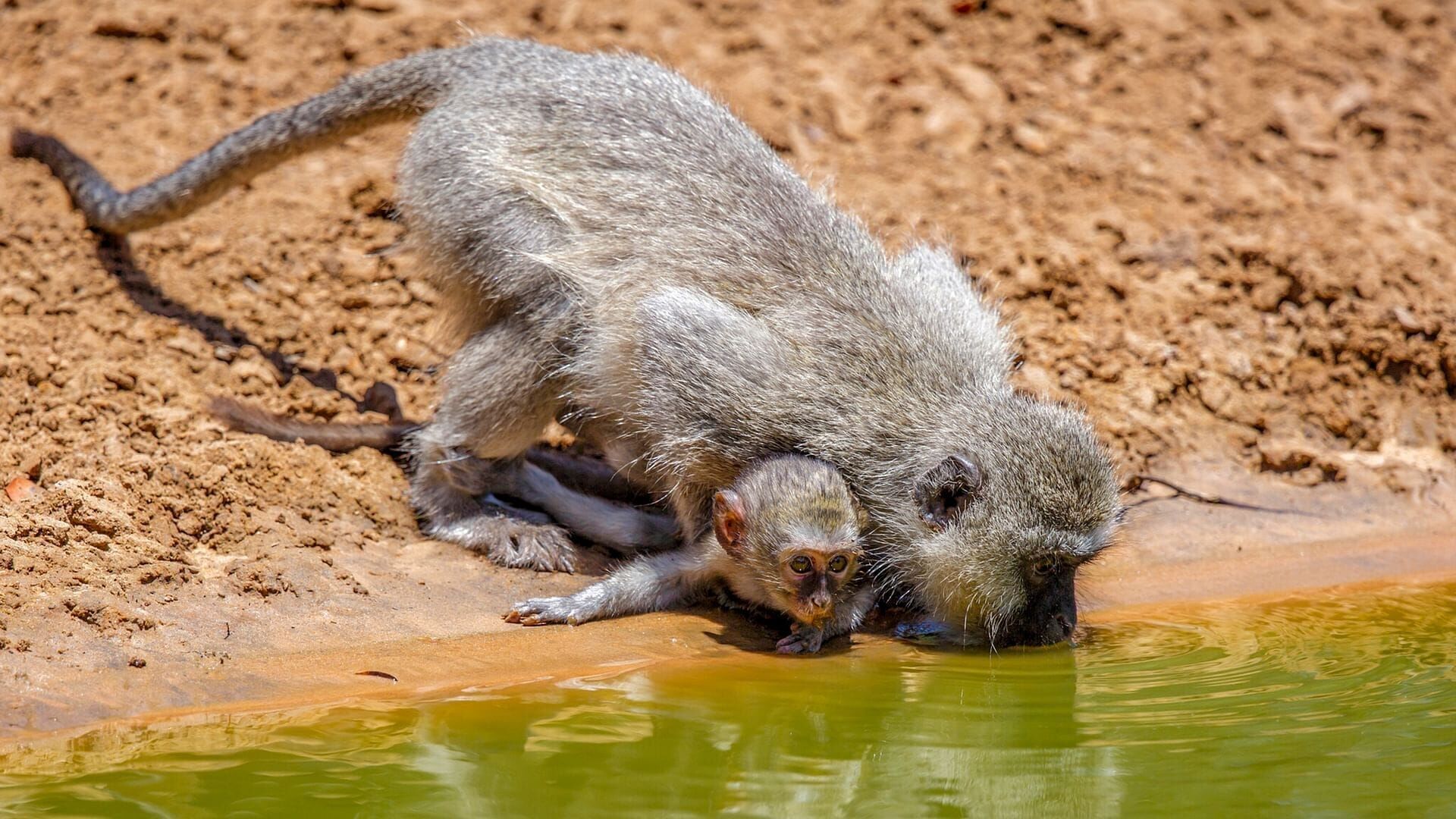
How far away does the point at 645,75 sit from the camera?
751 centimetres

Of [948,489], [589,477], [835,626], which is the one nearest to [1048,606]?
[948,489]

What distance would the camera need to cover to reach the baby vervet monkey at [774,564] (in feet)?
20.4

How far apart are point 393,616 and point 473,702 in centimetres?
100

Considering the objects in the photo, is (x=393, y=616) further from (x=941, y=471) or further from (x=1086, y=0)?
(x=1086, y=0)

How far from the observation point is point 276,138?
8008 millimetres

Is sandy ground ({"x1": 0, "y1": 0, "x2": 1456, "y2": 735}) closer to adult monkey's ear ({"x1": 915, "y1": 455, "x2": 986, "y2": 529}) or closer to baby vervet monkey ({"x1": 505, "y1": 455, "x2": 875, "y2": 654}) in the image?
baby vervet monkey ({"x1": 505, "y1": 455, "x2": 875, "y2": 654})

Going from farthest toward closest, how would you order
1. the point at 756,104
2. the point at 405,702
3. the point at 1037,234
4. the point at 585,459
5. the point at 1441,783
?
1. the point at 756,104
2. the point at 1037,234
3. the point at 585,459
4. the point at 405,702
5. the point at 1441,783

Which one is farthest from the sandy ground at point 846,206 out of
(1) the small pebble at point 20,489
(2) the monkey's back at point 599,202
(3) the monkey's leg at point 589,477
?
(2) the monkey's back at point 599,202

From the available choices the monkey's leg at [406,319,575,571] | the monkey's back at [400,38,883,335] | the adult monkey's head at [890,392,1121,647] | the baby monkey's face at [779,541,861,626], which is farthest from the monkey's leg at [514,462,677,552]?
the adult monkey's head at [890,392,1121,647]

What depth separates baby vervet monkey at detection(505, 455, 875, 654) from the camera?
6227 mm

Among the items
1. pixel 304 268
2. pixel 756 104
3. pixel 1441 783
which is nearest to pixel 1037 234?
pixel 756 104

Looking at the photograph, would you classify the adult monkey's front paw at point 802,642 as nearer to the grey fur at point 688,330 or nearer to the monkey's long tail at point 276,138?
the grey fur at point 688,330

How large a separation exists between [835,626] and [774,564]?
57 cm

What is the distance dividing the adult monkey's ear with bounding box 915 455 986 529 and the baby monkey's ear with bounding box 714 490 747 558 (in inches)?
32.3
